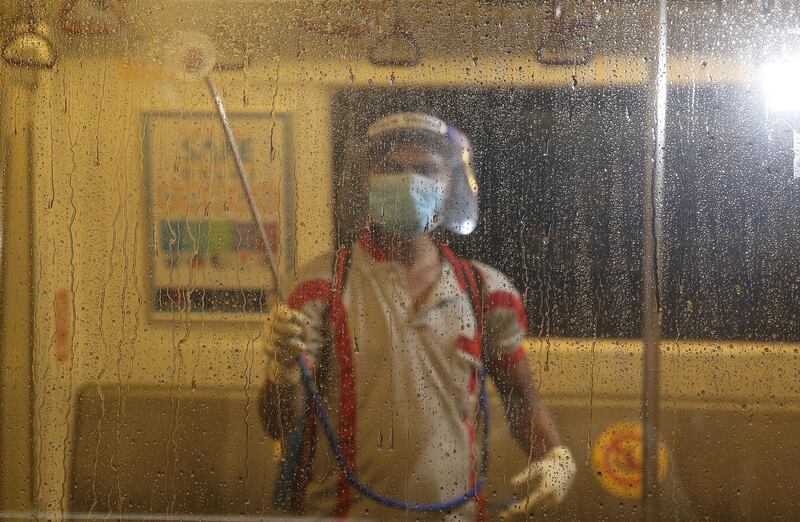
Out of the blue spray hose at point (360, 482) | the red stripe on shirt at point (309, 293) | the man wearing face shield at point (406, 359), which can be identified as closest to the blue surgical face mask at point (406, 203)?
the man wearing face shield at point (406, 359)

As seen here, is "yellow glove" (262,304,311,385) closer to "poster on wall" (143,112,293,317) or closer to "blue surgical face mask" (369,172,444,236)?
"poster on wall" (143,112,293,317)

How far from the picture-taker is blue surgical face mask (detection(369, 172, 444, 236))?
137 centimetres

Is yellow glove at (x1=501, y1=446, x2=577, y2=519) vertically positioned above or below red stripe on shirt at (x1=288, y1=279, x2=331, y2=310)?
below

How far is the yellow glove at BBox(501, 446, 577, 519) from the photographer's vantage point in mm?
1381

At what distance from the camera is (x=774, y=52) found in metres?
1.37

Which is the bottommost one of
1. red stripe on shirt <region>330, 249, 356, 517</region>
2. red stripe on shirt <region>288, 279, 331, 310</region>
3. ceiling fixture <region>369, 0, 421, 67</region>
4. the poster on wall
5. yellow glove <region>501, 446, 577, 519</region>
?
yellow glove <region>501, 446, 577, 519</region>

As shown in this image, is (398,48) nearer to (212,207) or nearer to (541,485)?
(212,207)

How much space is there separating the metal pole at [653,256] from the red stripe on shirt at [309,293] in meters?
0.68

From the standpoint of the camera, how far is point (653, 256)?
138 centimetres

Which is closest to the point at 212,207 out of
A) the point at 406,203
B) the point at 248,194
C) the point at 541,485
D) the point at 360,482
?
the point at 248,194

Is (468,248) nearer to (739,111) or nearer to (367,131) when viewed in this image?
(367,131)

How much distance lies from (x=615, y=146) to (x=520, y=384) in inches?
21.6

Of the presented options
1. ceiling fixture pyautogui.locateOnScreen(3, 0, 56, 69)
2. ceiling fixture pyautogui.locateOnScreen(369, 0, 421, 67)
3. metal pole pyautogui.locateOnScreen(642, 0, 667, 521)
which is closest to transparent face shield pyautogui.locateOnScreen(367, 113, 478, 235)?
ceiling fixture pyautogui.locateOnScreen(369, 0, 421, 67)

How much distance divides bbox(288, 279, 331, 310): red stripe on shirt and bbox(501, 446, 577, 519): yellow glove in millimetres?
572
